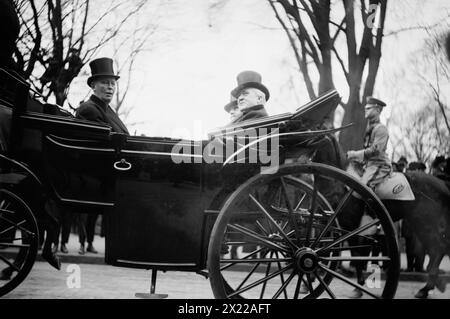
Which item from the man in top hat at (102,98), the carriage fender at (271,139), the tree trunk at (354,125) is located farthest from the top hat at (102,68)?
the tree trunk at (354,125)

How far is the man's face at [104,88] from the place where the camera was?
8.24 ft

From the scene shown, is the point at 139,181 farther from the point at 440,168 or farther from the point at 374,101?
the point at 440,168

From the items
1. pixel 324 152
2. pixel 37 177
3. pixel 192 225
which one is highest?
pixel 324 152

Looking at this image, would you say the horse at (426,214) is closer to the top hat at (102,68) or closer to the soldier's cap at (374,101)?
the soldier's cap at (374,101)

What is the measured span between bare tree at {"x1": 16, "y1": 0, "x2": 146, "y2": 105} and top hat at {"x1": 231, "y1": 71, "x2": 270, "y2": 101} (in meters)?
0.71

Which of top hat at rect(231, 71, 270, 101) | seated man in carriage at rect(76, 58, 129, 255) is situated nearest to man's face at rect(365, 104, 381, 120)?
top hat at rect(231, 71, 270, 101)

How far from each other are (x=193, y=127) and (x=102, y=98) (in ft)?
2.04

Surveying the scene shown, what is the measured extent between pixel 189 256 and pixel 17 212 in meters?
1.02

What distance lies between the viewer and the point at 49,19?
237 cm

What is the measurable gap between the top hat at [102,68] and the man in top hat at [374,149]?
1.96 m

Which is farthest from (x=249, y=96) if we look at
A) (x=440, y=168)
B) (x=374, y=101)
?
(x=440, y=168)
